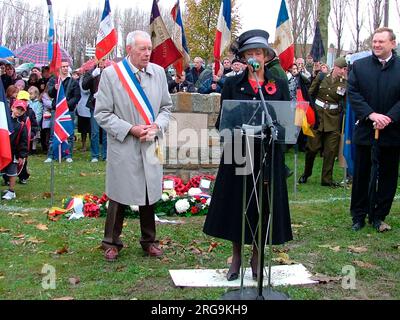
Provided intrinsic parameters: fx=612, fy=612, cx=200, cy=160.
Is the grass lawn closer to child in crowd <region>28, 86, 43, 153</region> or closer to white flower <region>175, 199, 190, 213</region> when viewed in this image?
white flower <region>175, 199, 190, 213</region>

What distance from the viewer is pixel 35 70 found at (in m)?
16.7

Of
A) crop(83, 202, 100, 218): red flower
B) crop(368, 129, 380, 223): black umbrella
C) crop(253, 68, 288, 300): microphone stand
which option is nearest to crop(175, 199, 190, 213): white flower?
crop(83, 202, 100, 218): red flower

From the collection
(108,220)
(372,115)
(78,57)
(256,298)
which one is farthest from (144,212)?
(78,57)

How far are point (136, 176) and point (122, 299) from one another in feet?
4.51

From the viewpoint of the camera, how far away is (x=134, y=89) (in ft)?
19.0

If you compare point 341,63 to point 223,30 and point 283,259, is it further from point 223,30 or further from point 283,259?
point 283,259

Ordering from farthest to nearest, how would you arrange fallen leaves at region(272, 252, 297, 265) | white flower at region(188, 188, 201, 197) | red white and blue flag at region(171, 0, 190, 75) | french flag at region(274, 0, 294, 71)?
1. red white and blue flag at region(171, 0, 190, 75)
2. french flag at region(274, 0, 294, 71)
3. white flower at region(188, 188, 201, 197)
4. fallen leaves at region(272, 252, 297, 265)

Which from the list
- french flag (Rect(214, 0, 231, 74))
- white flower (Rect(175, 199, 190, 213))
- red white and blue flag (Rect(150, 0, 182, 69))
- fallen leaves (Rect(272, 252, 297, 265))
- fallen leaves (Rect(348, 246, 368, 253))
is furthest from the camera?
red white and blue flag (Rect(150, 0, 182, 69))

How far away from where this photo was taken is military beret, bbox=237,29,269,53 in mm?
4941

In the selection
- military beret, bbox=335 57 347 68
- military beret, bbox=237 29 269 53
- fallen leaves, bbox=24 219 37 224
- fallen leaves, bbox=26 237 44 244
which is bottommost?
fallen leaves, bbox=26 237 44 244

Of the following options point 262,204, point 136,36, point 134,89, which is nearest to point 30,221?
point 134,89

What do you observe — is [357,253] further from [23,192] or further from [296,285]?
[23,192]

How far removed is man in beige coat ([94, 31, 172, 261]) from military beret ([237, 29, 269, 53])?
1096 millimetres

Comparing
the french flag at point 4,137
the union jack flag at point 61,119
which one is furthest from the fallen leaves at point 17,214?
the french flag at point 4,137
